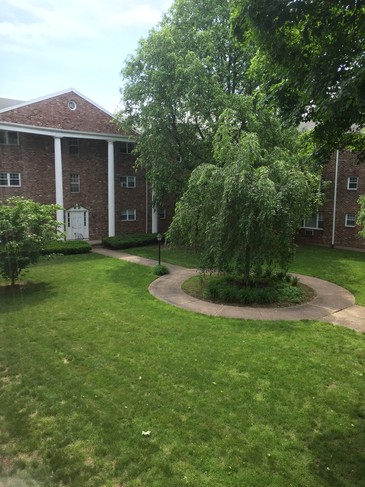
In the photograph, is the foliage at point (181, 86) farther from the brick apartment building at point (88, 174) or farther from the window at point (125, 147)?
the window at point (125, 147)

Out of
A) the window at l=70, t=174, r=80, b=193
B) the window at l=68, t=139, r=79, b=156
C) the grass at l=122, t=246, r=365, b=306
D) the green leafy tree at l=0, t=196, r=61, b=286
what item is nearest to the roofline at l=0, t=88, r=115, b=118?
the window at l=68, t=139, r=79, b=156

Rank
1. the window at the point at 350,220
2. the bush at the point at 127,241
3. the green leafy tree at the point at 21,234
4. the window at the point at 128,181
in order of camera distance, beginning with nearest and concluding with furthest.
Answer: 1. the green leafy tree at the point at 21,234
2. the bush at the point at 127,241
3. the window at the point at 350,220
4. the window at the point at 128,181

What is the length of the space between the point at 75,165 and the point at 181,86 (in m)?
9.14

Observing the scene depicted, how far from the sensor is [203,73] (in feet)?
55.0

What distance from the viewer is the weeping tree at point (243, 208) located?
9.47 m

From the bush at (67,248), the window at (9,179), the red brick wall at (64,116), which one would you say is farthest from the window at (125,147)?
the bush at (67,248)

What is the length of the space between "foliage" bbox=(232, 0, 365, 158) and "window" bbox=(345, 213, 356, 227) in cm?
1870

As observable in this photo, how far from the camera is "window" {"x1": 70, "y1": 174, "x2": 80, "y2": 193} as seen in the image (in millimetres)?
22703

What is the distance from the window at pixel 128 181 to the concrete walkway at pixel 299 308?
1380 cm

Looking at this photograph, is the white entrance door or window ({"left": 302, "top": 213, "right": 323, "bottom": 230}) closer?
the white entrance door

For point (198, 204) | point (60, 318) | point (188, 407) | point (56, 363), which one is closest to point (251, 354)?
point (188, 407)

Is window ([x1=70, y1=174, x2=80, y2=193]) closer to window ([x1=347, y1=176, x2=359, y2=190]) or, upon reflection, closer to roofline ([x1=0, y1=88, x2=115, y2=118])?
roofline ([x1=0, y1=88, x2=115, y2=118])

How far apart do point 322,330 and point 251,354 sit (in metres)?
2.25

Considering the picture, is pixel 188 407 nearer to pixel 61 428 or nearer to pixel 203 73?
pixel 61 428
